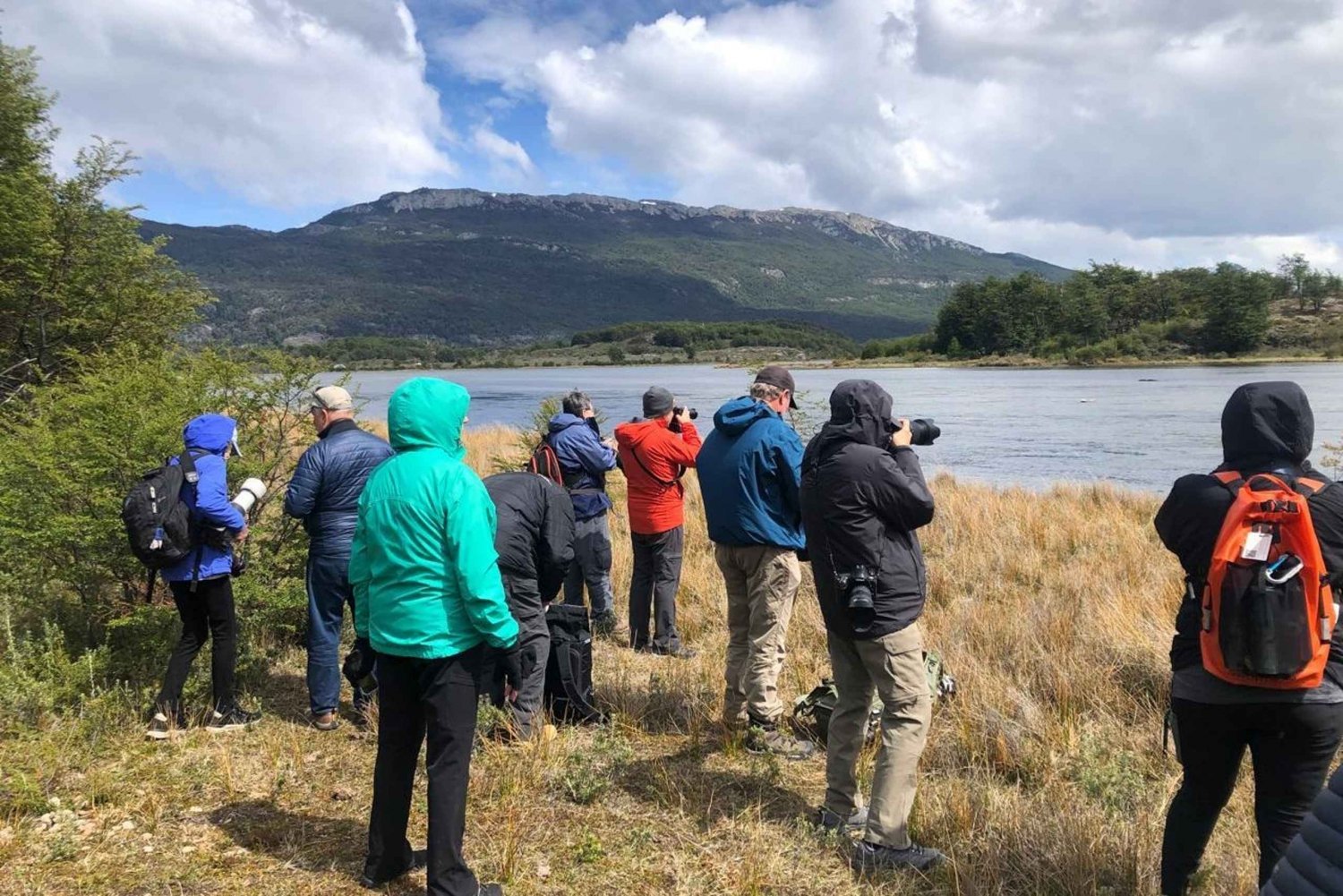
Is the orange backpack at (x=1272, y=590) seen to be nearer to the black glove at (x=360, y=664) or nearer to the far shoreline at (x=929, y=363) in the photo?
the black glove at (x=360, y=664)

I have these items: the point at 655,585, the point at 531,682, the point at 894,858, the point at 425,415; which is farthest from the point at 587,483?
the point at 894,858

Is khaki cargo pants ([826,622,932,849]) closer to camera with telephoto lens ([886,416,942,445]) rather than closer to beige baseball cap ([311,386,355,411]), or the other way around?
camera with telephoto lens ([886,416,942,445])

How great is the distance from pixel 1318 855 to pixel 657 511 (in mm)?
5240

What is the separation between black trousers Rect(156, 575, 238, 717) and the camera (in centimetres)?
431

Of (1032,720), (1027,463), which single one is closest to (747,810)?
(1032,720)

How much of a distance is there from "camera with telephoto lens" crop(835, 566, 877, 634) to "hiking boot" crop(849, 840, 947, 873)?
2.68ft

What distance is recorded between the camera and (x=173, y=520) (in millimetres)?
4023

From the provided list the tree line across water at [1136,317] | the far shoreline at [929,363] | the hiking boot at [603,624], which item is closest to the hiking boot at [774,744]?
the hiking boot at [603,624]

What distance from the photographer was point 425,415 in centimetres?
286

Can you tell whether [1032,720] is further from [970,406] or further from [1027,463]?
[970,406]

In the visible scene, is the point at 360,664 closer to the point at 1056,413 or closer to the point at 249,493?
the point at 249,493

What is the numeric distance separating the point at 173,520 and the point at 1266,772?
440 cm

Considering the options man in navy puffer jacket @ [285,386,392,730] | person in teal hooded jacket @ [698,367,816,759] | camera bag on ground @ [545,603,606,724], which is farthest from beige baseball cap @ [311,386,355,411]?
person in teal hooded jacket @ [698,367,816,759]

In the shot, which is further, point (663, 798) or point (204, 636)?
point (204, 636)
